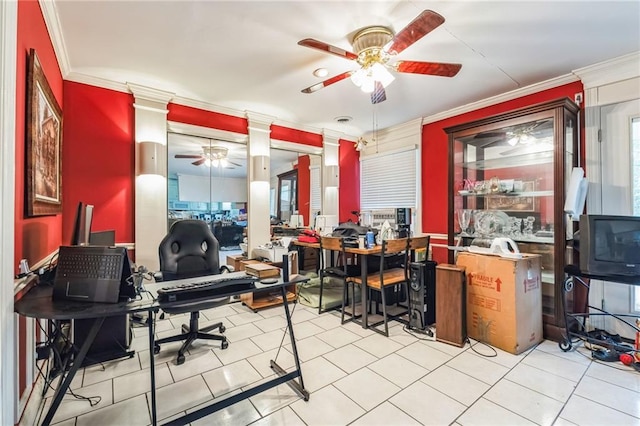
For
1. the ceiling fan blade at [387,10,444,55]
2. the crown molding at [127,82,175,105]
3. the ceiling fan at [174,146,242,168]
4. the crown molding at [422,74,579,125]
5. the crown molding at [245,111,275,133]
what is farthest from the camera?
the crown molding at [245,111,275,133]

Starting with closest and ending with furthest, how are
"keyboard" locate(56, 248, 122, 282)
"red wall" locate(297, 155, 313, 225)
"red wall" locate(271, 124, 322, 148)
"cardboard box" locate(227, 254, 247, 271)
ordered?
"keyboard" locate(56, 248, 122, 282), "cardboard box" locate(227, 254, 247, 271), "red wall" locate(271, 124, 322, 148), "red wall" locate(297, 155, 313, 225)

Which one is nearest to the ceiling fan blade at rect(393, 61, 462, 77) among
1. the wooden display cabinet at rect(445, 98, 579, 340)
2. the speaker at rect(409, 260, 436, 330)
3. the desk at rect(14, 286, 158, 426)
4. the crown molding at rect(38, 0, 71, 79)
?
the wooden display cabinet at rect(445, 98, 579, 340)

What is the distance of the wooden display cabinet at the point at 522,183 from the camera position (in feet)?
8.96

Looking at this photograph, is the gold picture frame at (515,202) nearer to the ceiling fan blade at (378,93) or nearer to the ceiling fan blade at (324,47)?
the ceiling fan blade at (378,93)

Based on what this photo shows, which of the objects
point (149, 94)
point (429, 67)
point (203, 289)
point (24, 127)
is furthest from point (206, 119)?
point (203, 289)

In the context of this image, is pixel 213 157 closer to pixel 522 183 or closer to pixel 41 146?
pixel 41 146

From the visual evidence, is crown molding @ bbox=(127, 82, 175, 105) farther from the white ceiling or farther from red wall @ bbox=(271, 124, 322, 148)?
red wall @ bbox=(271, 124, 322, 148)

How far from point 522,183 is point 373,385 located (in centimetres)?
274

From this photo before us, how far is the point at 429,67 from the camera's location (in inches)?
94.4

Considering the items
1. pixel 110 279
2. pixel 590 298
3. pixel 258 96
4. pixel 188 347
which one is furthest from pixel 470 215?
pixel 110 279

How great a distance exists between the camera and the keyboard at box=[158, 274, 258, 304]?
1.54m

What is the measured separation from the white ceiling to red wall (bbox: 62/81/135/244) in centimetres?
25

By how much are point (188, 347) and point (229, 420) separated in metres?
1.07

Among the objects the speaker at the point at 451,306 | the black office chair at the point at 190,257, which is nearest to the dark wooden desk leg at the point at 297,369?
the black office chair at the point at 190,257
